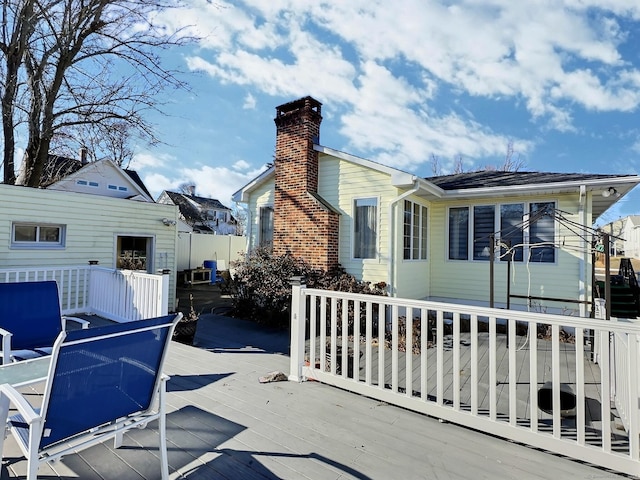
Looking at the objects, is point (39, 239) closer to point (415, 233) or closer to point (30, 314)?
point (30, 314)

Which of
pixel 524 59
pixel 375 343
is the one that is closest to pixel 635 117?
pixel 524 59

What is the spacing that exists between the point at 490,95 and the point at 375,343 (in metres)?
12.2

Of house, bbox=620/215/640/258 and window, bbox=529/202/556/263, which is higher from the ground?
house, bbox=620/215/640/258

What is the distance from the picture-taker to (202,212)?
93.8 ft

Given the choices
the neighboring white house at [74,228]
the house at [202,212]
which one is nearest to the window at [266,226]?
the neighboring white house at [74,228]

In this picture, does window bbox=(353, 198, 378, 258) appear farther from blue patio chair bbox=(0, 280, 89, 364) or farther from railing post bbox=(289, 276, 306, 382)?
blue patio chair bbox=(0, 280, 89, 364)

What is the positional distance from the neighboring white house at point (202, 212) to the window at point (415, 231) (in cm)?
1778

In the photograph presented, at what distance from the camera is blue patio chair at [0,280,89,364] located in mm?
3344

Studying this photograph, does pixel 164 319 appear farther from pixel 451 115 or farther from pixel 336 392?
pixel 451 115

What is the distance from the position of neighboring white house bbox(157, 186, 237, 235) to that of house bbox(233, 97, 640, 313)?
1647 centimetres

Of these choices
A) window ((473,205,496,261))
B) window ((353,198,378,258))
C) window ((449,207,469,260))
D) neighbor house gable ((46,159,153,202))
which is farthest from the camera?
neighbor house gable ((46,159,153,202))

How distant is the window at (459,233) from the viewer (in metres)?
8.26

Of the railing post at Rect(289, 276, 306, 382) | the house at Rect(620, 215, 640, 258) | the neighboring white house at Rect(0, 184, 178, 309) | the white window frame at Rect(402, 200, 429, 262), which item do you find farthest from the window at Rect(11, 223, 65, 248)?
the house at Rect(620, 215, 640, 258)

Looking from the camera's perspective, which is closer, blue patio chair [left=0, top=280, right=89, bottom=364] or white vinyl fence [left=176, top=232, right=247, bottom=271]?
blue patio chair [left=0, top=280, right=89, bottom=364]
